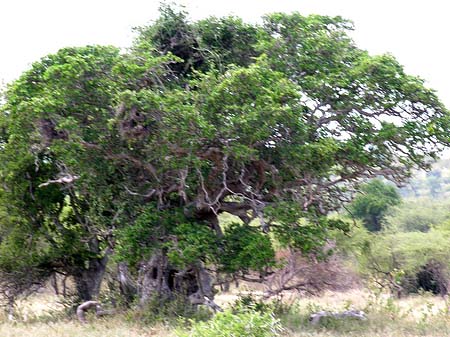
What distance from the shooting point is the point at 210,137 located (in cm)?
1204

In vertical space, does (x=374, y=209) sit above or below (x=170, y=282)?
above

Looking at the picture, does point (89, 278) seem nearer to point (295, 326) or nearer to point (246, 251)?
Result: point (246, 251)

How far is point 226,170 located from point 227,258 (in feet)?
5.50

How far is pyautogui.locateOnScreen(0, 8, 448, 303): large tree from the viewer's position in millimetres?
12180

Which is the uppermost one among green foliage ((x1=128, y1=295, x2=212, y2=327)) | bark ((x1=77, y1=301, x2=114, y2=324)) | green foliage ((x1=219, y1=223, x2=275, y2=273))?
green foliage ((x1=219, y1=223, x2=275, y2=273))

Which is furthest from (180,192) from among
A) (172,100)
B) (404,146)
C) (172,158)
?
(404,146)

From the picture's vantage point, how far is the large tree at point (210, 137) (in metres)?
12.2

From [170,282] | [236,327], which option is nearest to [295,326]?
[170,282]

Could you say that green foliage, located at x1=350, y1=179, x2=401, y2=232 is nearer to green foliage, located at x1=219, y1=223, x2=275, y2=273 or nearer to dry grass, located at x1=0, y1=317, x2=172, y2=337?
green foliage, located at x1=219, y1=223, x2=275, y2=273

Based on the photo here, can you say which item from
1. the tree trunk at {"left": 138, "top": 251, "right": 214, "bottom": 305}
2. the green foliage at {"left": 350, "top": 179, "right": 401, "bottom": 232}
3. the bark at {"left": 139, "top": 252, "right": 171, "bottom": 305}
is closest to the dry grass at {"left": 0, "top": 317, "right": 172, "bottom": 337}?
the bark at {"left": 139, "top": 252, "right": 171, "bottom": 305}

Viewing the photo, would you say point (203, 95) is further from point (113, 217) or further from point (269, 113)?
point (113, 217)

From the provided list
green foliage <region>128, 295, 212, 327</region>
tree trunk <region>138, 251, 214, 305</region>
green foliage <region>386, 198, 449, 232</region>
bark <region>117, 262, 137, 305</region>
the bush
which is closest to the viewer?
the bush

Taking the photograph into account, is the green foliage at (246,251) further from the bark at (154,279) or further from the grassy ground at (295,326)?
the bark at (154,279)

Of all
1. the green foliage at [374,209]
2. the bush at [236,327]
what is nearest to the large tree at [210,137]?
the bush at [236,327]
